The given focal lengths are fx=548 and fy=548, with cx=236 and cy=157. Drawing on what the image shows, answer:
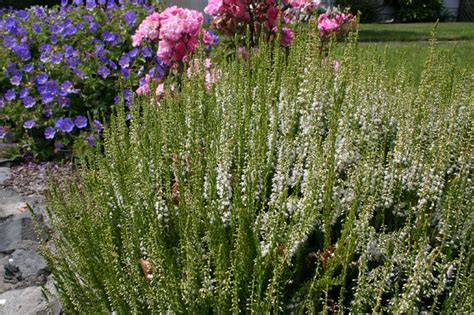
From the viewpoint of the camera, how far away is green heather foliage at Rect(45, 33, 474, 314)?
1513 millimetres

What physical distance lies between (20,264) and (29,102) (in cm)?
191

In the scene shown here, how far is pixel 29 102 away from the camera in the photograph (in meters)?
4.53

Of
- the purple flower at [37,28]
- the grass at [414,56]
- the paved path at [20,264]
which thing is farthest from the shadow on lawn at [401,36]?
the paved path at [20,264]

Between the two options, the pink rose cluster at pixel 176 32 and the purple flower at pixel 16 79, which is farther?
the purple flower at pixel 16 79

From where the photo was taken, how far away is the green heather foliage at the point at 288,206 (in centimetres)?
151

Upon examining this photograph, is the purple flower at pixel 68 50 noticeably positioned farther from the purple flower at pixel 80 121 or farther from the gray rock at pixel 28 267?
the gray rock at pixel 28 267

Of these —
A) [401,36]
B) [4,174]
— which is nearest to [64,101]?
[4,174]

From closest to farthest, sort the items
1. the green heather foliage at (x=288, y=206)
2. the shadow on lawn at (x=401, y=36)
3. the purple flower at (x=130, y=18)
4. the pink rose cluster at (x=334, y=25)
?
the green heather foliage at (x=288, y=206) < the pink rose cluster at (x=334, y=25) < the purple flower at (x=130, y=18) < the shadow on lawn at (x=401, y=36)

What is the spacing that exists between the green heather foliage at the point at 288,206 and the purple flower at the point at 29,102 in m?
2.54

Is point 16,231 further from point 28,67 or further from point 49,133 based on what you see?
point 28,67

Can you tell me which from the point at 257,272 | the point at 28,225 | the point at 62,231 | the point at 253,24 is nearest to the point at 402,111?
the point at 257,272

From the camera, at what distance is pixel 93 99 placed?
4574mm

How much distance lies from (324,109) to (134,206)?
77 cm

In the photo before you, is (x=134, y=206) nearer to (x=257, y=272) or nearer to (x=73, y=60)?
(x=257, y=272)
